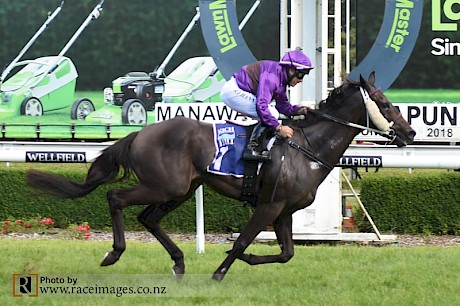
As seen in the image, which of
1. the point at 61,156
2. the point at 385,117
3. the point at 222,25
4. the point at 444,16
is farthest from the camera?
the point at 444,16

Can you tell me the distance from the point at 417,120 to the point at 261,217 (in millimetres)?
4964

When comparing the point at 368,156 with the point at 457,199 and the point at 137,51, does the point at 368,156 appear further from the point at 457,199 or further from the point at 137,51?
the point at 137,51

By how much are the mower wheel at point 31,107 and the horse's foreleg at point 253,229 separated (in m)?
5.78

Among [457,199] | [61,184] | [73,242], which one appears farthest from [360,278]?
[457,199]

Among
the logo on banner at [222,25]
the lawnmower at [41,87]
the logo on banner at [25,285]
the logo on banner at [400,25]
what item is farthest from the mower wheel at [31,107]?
the logo on banner at [25,285]

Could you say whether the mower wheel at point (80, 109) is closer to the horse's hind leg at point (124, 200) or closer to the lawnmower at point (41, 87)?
the lawnmower at point (41, 87)

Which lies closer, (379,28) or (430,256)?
(430,256)

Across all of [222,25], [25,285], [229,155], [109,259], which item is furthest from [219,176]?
[222,25]

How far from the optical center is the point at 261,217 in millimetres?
6172

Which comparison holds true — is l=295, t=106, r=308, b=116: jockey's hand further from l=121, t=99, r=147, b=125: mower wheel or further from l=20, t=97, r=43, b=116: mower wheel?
l=20, t=97, r=43, b=116: mower wheel

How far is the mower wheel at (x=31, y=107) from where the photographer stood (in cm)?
1138

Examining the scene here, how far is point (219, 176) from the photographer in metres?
6.28

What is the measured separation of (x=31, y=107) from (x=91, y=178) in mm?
5177

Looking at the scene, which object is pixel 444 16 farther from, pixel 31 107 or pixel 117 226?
pixel 117 226
